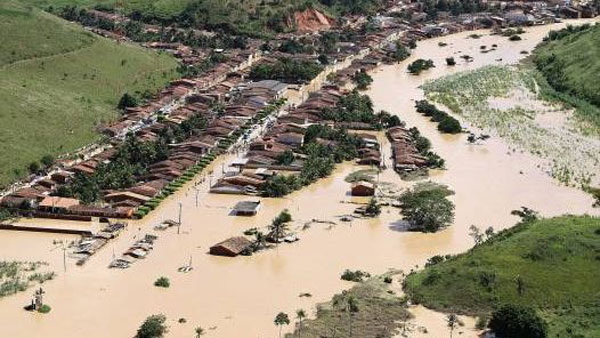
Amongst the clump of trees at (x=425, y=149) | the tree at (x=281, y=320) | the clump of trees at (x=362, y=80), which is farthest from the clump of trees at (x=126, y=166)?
the clump of trees at (x=362, y=80)

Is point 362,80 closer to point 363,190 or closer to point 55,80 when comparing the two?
point 55,80

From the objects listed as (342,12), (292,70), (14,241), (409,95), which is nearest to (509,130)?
(409,95)

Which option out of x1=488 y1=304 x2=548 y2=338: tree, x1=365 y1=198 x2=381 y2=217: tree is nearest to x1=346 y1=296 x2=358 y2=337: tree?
x1=488 y1=304 x2=548 y2=338: tree

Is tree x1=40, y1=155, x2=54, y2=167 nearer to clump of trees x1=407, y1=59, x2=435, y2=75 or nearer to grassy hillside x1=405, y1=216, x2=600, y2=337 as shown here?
grassy hillside x1=405, y1=216, x2=600, y2=337

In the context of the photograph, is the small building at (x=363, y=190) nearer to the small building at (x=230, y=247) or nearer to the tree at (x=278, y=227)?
the tree at (x=278, y=227)

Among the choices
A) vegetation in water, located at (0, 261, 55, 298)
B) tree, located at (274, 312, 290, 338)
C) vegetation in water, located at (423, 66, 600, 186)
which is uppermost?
tree, located at (274, 312, 290, 338)

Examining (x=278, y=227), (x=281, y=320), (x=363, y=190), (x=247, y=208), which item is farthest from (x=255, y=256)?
(x=363, y=190)
